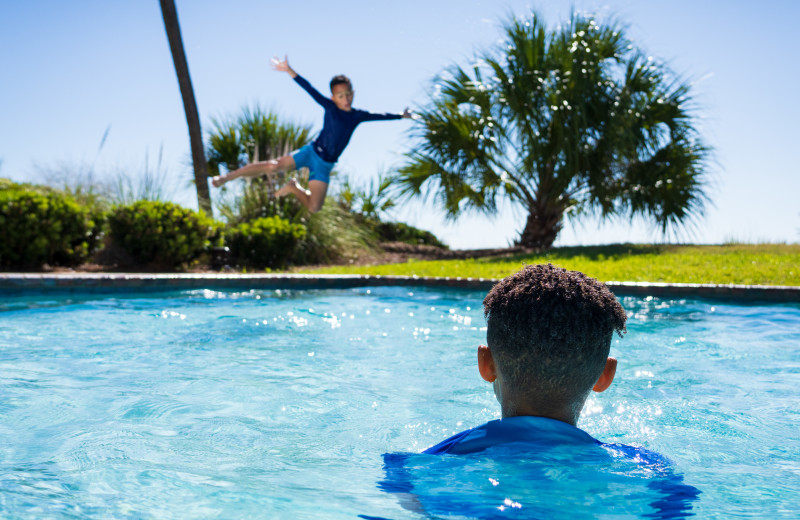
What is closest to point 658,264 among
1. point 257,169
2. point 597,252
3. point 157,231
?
point 597,252

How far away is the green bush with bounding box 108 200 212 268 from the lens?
10.4 meters

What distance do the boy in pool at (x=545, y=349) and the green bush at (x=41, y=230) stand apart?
9.34 m

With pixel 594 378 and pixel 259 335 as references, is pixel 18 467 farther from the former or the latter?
pixel 259 335

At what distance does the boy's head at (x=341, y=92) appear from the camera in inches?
338

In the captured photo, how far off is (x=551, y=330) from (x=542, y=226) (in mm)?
12108

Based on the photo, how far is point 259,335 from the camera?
17.6 feet

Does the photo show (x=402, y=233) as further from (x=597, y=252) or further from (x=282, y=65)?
(x=282, y=65)

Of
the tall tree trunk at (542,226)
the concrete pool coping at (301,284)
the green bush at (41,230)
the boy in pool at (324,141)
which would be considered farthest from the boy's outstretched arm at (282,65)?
the tall tree trunk at (542,226)

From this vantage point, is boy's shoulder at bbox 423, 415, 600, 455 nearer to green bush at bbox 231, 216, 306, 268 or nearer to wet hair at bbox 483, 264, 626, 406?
wet hair at bbox 483, 264, 626, 406

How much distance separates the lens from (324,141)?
8906 millimetres

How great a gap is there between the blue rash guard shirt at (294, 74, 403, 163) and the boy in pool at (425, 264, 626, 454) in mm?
7086

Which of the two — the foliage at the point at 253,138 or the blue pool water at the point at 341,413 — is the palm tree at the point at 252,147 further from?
the blue pool water at the point at 341,413

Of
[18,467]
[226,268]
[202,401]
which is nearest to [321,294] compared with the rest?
[226,268]

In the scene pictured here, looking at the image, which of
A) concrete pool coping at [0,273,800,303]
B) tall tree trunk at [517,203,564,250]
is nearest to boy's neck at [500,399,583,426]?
concrete pool coping at [0,273,800,303]
